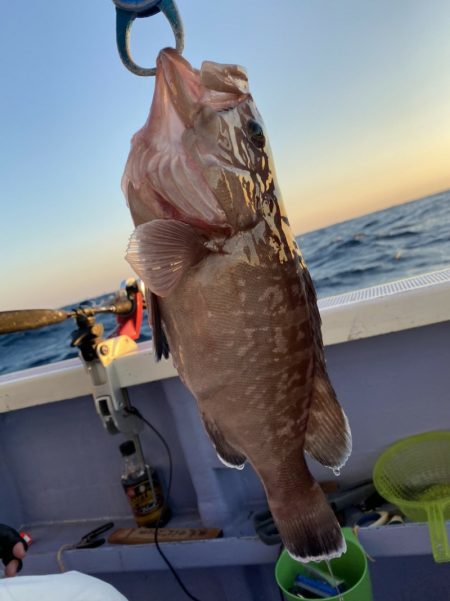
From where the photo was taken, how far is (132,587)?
2744 millimetres

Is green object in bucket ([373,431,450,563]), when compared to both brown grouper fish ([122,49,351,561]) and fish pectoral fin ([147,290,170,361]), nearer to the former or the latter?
brown grouper fish ([122,49,351,561])

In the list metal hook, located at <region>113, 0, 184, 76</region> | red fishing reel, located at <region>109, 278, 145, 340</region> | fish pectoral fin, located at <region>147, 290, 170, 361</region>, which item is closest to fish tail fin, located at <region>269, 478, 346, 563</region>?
fish pectoral fin, located at <region>147, 290, 170, 361</region>

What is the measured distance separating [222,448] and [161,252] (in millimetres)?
615

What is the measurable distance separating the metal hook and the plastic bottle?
219cm

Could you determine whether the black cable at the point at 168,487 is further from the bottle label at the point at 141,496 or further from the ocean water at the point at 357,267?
the ocean water at the point at 357,267

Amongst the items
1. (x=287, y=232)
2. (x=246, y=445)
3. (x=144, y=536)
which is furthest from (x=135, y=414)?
(x=287, y=232)

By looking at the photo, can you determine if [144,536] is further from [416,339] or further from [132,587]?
[416,339]

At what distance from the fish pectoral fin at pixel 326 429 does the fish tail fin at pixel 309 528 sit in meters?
A: 0.12

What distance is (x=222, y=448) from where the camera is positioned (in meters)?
1.32

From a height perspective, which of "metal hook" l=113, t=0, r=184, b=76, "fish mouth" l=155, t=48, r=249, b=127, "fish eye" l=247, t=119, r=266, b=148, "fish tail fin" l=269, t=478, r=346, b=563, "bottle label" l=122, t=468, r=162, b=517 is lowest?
"bottle label" l=122, t=468, r=162, b=517

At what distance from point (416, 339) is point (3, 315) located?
1.94 meters

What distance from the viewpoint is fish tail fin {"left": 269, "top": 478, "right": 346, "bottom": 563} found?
124 centimetres

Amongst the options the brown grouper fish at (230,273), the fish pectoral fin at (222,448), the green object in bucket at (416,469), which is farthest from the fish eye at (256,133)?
the green object in bucket at (416,469)

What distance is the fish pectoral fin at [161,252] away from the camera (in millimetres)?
1065
